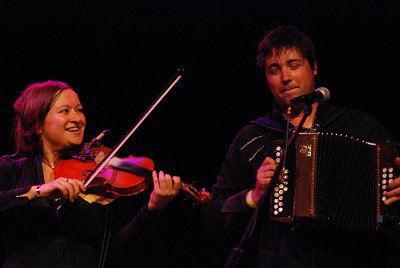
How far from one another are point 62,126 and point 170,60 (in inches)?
60.3

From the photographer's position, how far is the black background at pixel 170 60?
14.1 ft

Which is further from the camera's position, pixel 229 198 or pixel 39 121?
pixel 39 121

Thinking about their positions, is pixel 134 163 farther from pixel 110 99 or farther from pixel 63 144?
pixel 110 99

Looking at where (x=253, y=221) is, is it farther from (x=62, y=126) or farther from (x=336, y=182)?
(x=62, y=126)

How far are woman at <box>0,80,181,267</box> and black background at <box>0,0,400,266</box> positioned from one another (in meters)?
0.97

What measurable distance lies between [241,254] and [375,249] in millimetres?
819

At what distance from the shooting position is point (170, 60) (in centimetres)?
466

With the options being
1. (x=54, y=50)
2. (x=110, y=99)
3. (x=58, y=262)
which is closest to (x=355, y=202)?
(x=58, y=262)

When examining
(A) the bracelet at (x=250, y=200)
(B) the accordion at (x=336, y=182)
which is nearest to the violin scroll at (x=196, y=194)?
(A) the bracelet at (x=250, y=200)

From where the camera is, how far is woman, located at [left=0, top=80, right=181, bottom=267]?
115 inches

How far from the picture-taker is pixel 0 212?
2900 mm

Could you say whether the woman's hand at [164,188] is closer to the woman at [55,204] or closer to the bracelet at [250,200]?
the woman at [55,204]

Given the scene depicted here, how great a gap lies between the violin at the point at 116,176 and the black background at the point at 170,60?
42.8 inches

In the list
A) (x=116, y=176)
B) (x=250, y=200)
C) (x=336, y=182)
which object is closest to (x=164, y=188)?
(x=116, y=176)
